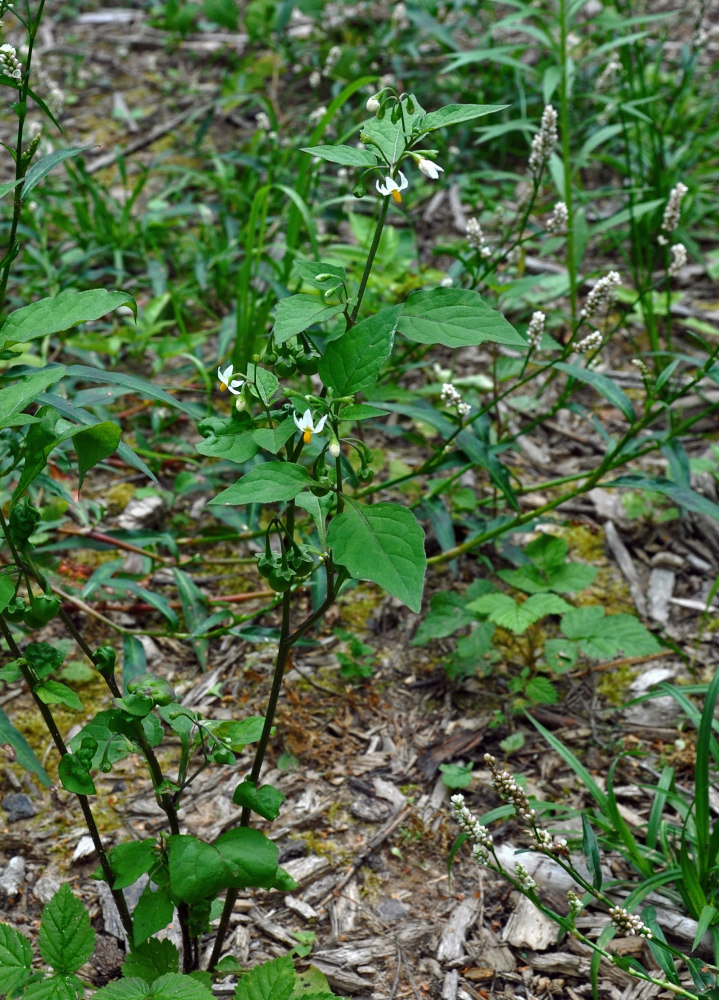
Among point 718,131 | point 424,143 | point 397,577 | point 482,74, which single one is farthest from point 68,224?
point 397,577

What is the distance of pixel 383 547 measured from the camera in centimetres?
101

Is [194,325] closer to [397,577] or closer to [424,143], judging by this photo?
[424,143]

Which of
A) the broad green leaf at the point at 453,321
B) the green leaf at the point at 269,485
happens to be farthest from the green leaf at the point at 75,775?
the broad green leaf at the point at 453,321

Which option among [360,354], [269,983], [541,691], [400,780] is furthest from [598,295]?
[269,983]

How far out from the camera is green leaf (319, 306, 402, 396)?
1062 millimetres

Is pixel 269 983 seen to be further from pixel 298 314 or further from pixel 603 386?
pixel 603 386

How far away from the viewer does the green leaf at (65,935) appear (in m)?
1.30

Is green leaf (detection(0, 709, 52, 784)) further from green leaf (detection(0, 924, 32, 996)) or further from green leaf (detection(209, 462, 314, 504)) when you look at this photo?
green leaf (detection(209, 462, 314, 504))

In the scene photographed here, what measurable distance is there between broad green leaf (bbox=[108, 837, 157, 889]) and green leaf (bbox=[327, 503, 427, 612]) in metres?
0.57

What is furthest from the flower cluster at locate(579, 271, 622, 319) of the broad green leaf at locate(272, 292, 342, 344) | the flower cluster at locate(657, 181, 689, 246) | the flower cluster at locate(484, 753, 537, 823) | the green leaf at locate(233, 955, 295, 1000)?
the green leaf at locate(233, 955, 295, 1000)

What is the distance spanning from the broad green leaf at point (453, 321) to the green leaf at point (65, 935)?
3.29 feet

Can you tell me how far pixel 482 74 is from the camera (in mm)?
3949

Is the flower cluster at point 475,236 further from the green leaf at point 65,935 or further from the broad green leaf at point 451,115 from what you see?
the green leaf at point 65,935

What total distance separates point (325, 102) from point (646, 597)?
2.96m
